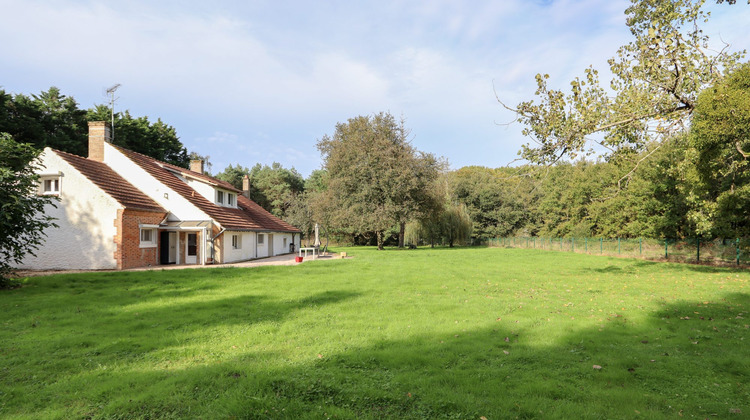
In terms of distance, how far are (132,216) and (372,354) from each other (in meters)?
19.0

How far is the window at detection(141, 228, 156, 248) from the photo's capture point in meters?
20.8

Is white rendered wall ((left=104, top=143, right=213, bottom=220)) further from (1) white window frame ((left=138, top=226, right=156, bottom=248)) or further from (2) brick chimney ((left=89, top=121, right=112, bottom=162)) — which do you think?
(1) white window frame ((left=138, top=226, right=156, bottom=248))

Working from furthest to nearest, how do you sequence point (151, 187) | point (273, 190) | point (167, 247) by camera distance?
point (273, 190), point (151, 187), point (167, 247)

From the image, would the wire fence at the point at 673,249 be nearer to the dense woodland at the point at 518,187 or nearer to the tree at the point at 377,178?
the dense woodland at the point at 518,187

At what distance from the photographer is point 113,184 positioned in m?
21.0

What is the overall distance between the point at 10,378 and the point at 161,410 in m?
2.69

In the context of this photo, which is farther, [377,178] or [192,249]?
[377,178]

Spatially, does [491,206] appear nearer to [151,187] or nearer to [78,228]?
[151,187]

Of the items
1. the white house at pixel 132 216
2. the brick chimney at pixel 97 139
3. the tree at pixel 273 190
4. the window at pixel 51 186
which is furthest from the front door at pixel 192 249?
the tree at pixel 273 190

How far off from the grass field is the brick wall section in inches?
303

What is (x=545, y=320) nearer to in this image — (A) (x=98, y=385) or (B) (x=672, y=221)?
(A) (x=98, y=385)

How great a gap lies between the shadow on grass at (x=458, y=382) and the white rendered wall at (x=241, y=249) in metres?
16.6

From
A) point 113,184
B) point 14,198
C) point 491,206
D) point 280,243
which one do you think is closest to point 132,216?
point 113,184

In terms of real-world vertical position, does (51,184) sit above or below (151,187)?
below
